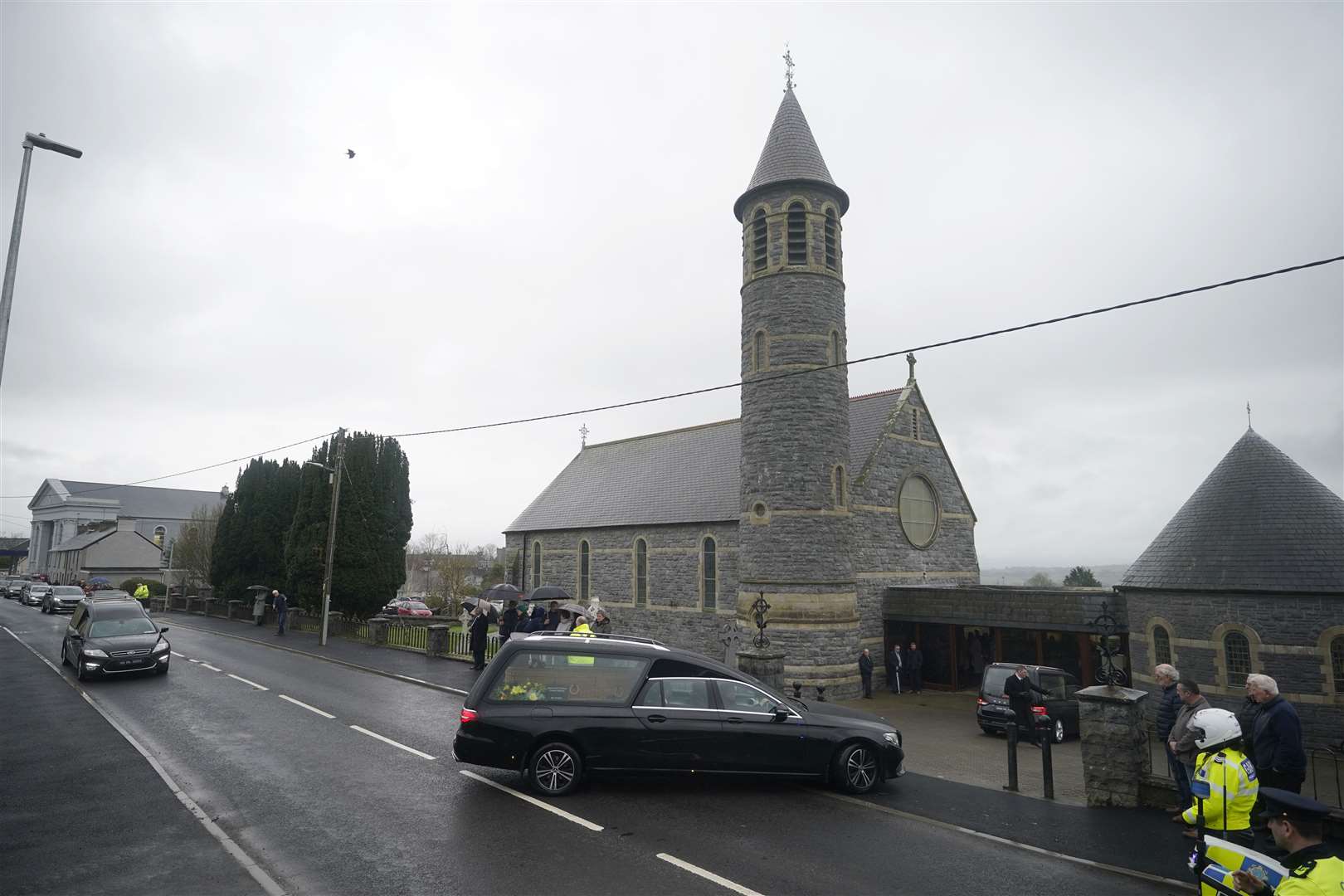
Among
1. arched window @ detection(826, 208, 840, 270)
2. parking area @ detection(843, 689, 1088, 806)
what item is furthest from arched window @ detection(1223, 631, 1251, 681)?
arched window @ detection(826, 208, 840, 270)

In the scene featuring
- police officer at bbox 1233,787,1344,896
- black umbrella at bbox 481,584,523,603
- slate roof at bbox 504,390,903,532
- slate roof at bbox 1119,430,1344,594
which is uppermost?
slate roof at bbox 504,390,903,532

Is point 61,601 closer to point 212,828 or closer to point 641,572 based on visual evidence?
point 641,572

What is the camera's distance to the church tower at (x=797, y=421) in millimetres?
20281

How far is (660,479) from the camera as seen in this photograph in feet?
100

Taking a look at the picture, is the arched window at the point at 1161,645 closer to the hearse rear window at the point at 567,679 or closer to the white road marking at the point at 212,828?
the hearse rear window at the point at 567,679

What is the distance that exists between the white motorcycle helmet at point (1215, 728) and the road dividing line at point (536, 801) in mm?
5564

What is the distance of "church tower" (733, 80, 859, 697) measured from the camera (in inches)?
798

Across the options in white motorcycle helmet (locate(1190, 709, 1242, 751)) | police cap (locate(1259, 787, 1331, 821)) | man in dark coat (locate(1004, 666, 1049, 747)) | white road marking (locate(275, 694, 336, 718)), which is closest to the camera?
police cap (locate(1259, 787, 1331, 821))

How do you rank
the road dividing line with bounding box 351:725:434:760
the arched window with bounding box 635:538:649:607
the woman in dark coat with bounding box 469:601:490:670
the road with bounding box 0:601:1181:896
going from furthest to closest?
1. the arched window with bounding box 635:538:649:607
2. the woman in dark coat with bounding box 469:601:490:670
3. the road dividing line with bounding box 351:725:434:760
4. the road with bounding box 0:601:1181:896

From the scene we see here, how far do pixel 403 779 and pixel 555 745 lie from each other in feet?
7.13

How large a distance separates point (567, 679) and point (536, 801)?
1405 mm

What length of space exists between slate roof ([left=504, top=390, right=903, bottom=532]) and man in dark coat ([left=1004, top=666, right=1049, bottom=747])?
10446mm

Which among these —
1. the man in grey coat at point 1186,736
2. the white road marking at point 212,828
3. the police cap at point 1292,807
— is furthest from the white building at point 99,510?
the police cap at point 1292,807

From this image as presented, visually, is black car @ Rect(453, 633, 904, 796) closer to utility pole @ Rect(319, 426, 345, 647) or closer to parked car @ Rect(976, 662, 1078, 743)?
parked car @ Rect(976, 662, 1078, 743)
